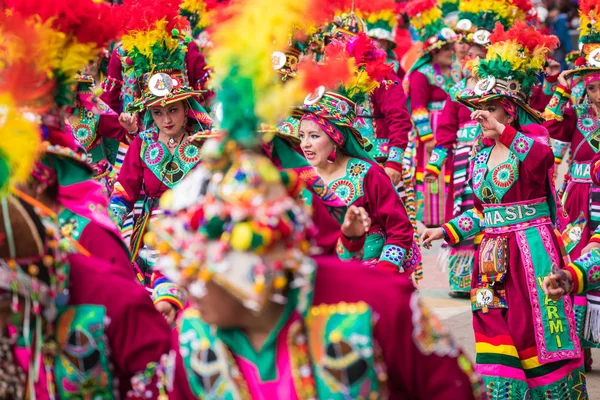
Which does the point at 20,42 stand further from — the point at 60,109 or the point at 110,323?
the point at 110,323

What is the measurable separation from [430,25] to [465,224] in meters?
5.93

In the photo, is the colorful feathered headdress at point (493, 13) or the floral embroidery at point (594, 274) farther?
the colorful feathered headdress at point (493, 13)

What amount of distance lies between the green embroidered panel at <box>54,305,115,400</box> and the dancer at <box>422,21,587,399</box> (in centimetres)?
286

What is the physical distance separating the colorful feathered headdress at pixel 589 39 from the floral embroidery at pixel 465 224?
165 cm

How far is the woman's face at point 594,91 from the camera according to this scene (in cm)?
721

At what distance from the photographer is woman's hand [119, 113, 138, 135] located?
299 inches

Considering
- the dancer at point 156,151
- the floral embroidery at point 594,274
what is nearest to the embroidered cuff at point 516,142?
the floral embroidery at point 594,274

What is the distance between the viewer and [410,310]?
9.34ft

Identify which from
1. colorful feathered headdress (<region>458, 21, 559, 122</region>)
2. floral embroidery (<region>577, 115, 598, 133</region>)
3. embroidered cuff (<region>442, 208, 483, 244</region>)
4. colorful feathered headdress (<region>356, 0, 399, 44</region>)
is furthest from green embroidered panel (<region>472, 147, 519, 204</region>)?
colorful feathered headdress (<region>356, 0, 399, 44</region>)

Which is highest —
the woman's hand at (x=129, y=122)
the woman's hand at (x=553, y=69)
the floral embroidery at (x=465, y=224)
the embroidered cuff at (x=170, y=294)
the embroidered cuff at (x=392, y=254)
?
the woman's hand at (x=553, y=69)

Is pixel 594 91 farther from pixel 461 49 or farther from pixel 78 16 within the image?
pixel 78 16

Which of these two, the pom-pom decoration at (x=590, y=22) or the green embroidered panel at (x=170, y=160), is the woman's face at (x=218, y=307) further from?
the pom-pom decoration at (x=590, y=22)

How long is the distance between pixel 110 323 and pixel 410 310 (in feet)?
2.94

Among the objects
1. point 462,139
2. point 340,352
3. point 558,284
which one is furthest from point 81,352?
point 462,139
